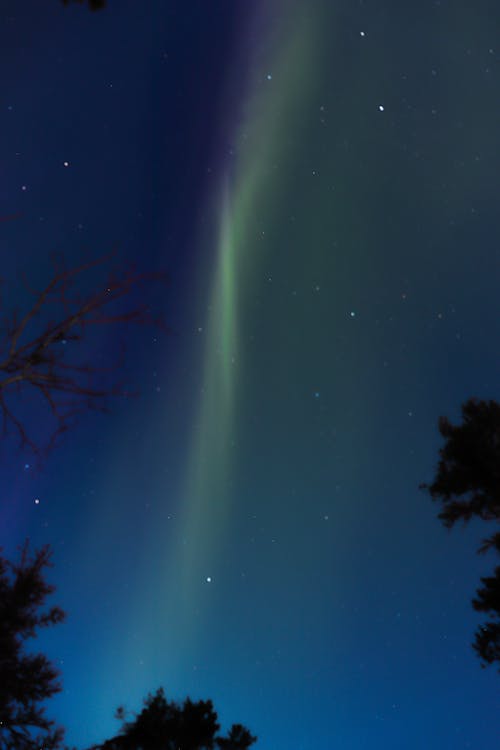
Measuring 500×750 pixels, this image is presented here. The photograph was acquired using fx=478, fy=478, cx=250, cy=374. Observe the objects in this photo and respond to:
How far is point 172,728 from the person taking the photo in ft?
48.1

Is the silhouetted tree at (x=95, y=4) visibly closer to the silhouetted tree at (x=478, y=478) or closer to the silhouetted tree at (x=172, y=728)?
the silhouetted tree at (x=478, y=478)

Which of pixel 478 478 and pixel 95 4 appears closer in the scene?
pixel 95 4

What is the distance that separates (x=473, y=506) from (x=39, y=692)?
45.1ft

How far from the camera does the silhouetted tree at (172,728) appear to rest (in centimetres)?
1420

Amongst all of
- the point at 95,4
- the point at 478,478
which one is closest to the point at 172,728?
the point at 478,478

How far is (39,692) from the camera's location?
14.5m

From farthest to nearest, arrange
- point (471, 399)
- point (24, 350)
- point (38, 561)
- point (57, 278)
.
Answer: point (38, 561) → point (471, 399) → point (57, 278) → point (24, 350)

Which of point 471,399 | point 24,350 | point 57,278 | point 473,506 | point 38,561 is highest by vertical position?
point 38,561

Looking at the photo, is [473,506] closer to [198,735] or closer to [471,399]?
[471,399]

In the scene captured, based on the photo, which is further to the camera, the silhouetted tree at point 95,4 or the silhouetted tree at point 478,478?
the silhouetted tree at point 478,478

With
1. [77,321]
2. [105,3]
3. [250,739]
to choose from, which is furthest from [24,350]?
[250,739]

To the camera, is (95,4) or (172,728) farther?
(172,728)

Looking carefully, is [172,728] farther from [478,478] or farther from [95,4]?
[95,4]

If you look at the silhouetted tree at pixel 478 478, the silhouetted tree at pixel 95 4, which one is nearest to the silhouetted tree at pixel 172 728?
the silhouetted tree at pixel 478 478
